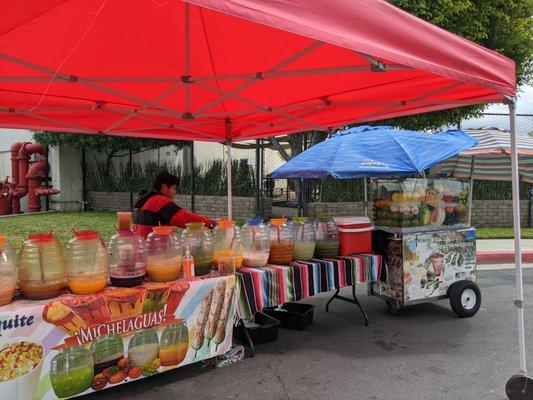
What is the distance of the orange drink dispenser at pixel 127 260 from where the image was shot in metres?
3.28

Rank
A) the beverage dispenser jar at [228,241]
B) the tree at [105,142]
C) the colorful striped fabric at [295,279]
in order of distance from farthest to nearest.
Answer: the tree at [105,142], the beverage dispenser jar at [228,241], the colorful striped fabric at [295,279]

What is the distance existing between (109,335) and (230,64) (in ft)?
8.52

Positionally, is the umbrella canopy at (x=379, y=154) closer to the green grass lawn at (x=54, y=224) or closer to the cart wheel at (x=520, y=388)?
the cart wheel at (x=520, y=388)

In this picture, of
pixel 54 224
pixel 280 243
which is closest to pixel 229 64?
pixel 280 243

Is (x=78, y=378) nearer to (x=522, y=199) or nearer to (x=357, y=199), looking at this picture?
(x=357, y=199)

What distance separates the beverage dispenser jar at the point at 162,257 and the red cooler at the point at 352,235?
6.27 ft

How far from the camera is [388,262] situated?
16.3 ft

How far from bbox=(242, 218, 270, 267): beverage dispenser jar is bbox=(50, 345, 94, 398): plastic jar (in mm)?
1605

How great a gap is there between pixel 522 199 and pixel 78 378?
1257 centimetres

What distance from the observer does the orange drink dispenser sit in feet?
10.8

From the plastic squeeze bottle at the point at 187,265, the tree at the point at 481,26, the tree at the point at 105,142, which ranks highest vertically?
the tree at the point at 481,26

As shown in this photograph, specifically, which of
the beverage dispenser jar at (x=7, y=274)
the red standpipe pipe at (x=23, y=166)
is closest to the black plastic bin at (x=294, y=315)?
the beverage dispenser jar at (x=7, y=274)

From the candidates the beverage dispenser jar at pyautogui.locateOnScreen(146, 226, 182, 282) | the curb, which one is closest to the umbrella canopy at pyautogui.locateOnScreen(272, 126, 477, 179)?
the beverage dispenser jar at pyautogui.locateOnScreen(146, 226, 182, 282)

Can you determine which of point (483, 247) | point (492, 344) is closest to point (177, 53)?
point (492, 344)
